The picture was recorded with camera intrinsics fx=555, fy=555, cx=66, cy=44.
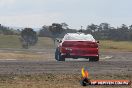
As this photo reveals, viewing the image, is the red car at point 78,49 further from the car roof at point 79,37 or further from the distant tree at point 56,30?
the distant tree at point 56,30

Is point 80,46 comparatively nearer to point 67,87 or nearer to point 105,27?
point 67,87

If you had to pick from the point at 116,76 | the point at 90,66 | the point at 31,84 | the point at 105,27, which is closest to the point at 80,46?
the point at 90,66

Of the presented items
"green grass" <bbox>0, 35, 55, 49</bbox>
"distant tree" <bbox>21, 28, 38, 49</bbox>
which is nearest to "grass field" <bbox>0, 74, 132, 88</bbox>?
"green grass" <bbox>0, 35, 55, 49</bbox>

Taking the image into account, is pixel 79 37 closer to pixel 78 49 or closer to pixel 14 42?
pixel 78 49

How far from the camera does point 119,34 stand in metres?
117

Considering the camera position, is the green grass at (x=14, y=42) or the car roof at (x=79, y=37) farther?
the green grass at (x=14, y=42)

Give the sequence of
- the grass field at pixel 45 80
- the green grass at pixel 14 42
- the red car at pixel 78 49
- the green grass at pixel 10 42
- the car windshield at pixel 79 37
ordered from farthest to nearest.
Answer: the green grass at pixel 10 42, the green grass at pixel 14 42, the car windshield at pixel 79 37, the red car at pixel 78 49, the grass field at pixel 45 80

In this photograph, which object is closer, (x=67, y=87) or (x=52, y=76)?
(x=67, y=87)

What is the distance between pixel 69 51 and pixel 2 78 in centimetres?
933

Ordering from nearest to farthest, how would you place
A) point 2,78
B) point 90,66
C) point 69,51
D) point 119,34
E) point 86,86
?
point 86,86
point 2,78
point 90,66
point 69,51
point 119,34

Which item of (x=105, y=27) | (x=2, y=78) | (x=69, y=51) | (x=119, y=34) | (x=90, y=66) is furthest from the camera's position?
(x=105, y=27)

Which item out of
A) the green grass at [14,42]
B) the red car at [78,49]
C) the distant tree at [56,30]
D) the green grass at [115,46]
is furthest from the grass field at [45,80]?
the distant tree at [56,30]

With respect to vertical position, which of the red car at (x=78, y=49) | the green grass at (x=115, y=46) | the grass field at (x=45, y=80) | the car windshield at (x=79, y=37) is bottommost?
the green grass at (x=115, y=46)

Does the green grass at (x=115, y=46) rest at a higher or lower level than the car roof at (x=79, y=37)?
lower
